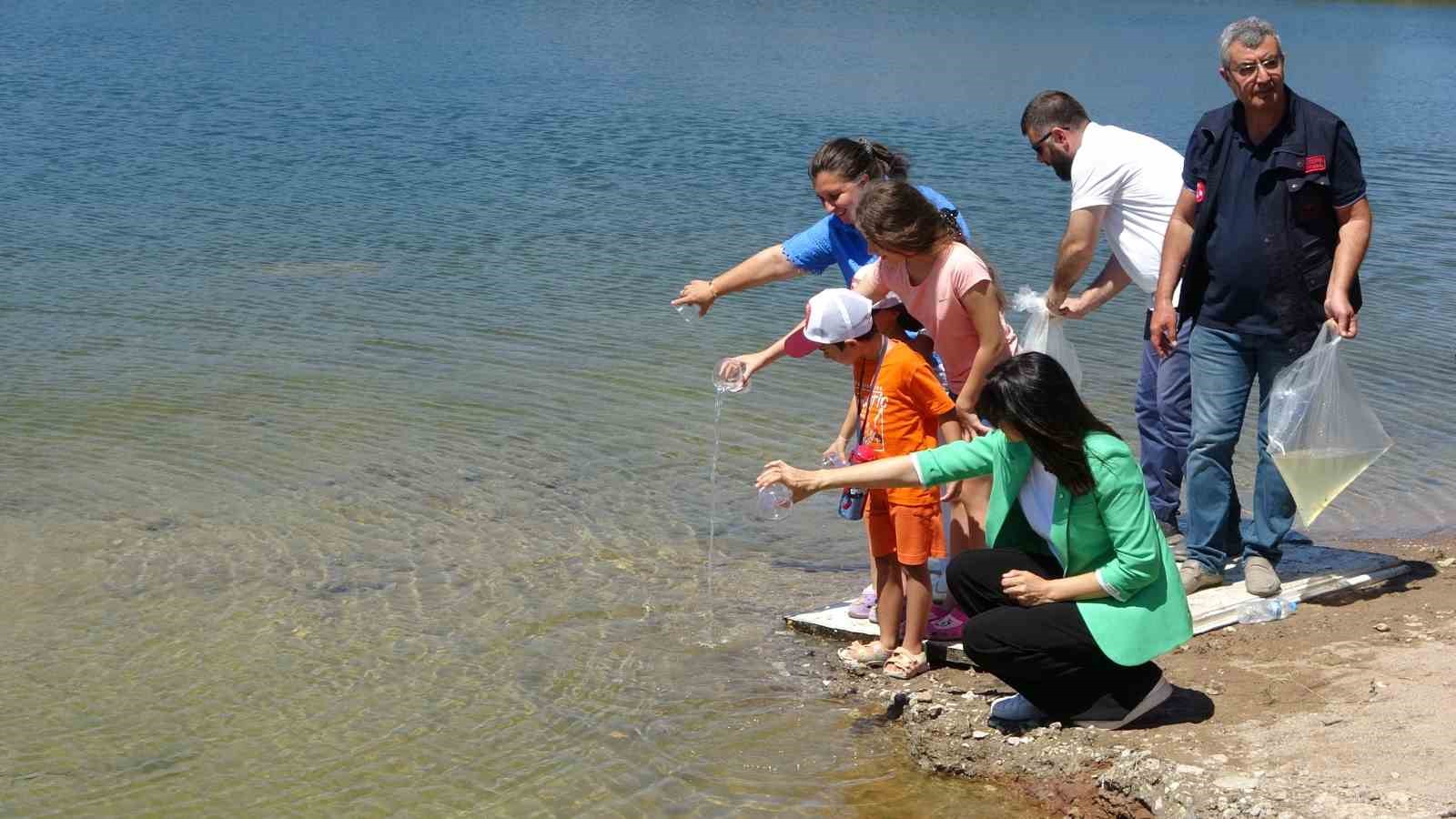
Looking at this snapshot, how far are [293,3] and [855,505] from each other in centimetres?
3102

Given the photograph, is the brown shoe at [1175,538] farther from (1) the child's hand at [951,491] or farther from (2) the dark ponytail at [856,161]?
(2) the dark ponytail at [856,161]

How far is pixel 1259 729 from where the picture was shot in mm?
3777

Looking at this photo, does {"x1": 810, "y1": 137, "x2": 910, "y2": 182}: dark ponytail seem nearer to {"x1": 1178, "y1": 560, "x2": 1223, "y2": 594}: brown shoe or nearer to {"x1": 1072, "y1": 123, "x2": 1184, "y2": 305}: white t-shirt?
{"x1": 1072, "y1": 123, "x2": 1184, "y2": 305}: white t-shirt

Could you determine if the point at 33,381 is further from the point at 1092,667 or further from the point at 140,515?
the point at 1092,667

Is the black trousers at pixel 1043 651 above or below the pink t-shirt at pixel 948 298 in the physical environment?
below

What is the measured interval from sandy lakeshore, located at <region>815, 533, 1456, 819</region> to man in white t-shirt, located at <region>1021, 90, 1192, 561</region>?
2.57 ft

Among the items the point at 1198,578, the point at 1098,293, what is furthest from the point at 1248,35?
the point at 1198,578

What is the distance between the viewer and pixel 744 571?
5.77 meters

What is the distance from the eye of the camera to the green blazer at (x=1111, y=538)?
363cm

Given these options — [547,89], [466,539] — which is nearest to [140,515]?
[466,539]

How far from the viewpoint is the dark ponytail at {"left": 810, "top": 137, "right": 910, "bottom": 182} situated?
4488 millimetres

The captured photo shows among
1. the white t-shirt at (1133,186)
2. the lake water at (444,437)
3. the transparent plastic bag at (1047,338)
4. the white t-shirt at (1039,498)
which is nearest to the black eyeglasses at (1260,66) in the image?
the white t-shirt at (1133,186)

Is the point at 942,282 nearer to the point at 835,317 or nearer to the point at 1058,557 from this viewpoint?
the point at 835,317

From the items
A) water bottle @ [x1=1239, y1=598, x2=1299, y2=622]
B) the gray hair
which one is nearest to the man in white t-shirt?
water bottle @ [x1=1239, y1=598, x2=1299, y2=622]
